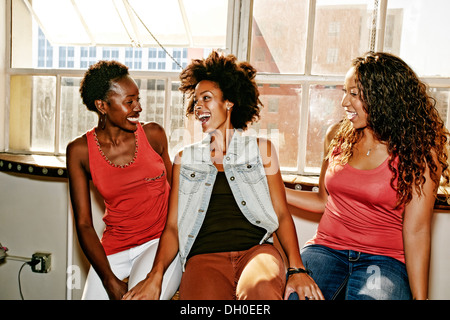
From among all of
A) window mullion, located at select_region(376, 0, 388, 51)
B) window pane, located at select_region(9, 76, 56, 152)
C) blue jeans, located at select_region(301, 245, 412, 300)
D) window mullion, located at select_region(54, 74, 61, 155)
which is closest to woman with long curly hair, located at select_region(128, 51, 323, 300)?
blue jeans, located at select_region(301, 245, 412, 300)

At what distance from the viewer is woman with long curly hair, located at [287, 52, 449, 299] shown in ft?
4.21

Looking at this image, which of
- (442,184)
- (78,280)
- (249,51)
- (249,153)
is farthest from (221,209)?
(78,280)

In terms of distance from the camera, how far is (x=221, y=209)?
1484mm

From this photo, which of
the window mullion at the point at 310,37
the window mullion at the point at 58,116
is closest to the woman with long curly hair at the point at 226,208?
the window mullion at the point at 310,37

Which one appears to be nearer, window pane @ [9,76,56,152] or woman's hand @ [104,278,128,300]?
woman's hand @ [104,278,128,300]

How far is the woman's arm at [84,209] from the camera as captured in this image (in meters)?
1.48

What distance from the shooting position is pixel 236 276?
1352 millimetres

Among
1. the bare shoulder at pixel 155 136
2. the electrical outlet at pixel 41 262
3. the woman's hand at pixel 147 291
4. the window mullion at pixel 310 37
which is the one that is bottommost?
the electrical outlet at pixel 41 262

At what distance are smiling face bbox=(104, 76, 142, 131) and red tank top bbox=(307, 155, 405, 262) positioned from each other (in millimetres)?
899

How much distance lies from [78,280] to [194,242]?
137cm

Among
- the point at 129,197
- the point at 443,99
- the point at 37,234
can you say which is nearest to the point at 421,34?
the point at 443,99

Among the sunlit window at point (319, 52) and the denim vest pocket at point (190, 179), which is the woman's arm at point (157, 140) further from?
the sunlit window at point (319, 52)

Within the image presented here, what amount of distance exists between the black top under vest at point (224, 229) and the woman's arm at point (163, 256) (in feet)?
0.30

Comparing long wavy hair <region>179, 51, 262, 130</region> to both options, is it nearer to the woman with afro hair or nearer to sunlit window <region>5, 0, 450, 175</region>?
the woman with afro hair
